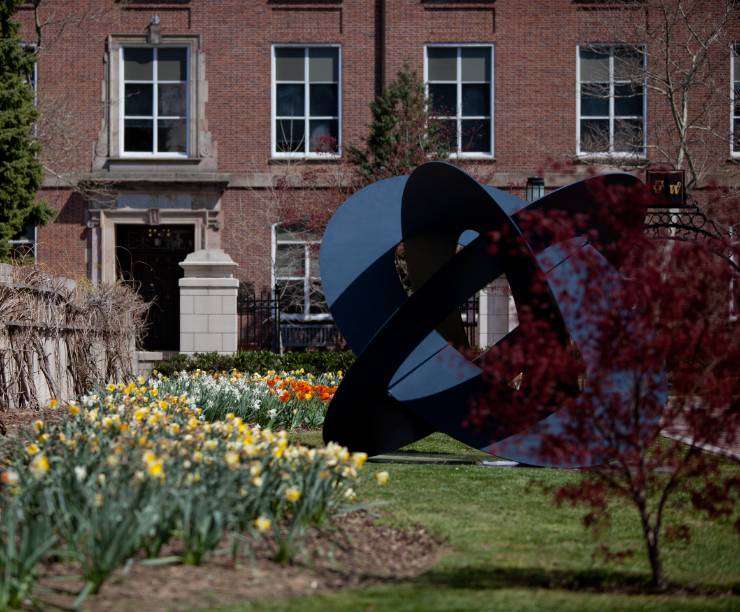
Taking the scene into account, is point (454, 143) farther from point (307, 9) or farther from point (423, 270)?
point (423, 270)

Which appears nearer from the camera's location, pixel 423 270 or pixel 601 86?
pixel 423 270

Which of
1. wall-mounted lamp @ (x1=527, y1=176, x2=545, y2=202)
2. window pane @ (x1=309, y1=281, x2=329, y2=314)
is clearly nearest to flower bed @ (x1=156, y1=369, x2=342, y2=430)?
wall-mounted lamp @ (x1=527, y1=176, x2=545, y2=202)

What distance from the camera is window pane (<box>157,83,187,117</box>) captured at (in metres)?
29.6

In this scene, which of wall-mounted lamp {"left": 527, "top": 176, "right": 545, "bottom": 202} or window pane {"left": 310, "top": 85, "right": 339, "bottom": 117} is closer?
wall-mounted lamp {"left": 527, "top": 176, "right": 545, "bottom": 202}

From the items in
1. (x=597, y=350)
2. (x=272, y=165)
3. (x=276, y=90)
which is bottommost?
(x=597, y=350)

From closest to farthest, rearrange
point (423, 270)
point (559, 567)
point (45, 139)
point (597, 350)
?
point (597, 350), point (559, 567), point (423, 270), point (45, 139)

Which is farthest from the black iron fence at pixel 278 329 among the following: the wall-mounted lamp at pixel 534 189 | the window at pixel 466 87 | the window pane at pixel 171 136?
the wall-mounted lamp at pixel 534 189

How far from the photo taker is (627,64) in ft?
92.8

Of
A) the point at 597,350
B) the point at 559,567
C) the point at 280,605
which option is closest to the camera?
the point at 280,605

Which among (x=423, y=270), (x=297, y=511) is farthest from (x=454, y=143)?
(x=297, y=511)

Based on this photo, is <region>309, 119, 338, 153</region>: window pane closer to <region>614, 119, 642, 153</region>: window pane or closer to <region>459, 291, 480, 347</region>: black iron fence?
<region>459, 291, 480, 347</region>: black iron fence

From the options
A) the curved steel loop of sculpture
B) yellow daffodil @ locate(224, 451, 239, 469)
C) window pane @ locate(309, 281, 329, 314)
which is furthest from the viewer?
window pane @ locate(309, 281, 329, 314)

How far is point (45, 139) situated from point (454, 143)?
9589 millimetres

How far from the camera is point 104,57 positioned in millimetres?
29375
